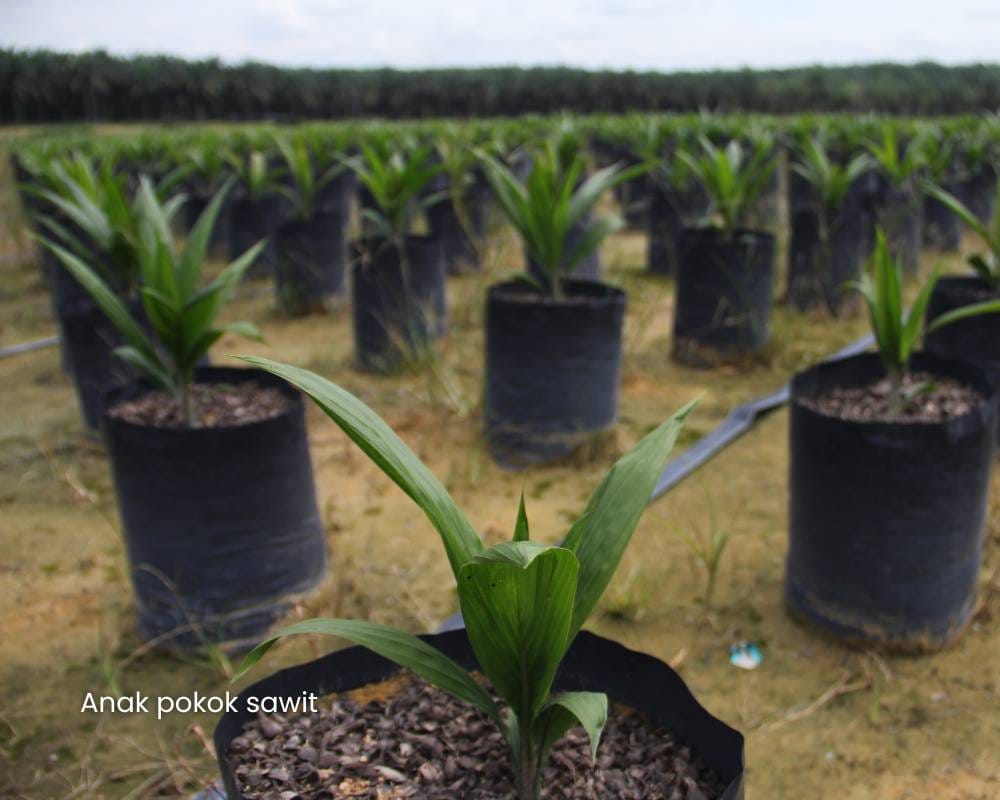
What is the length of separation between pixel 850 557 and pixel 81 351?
2.71 meters

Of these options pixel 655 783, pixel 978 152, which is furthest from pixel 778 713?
pixel 978 152

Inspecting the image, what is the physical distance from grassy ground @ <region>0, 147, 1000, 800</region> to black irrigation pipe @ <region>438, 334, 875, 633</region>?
0.05 meters

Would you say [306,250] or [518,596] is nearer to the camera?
[518,596]

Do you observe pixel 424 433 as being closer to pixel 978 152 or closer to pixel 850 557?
pixel 850 557

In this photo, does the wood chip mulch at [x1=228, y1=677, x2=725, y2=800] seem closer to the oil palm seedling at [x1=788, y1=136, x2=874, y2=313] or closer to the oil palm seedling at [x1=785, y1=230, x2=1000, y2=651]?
the oil palm seedling at [x1=785, y1=230, x2=1000, y2=651]

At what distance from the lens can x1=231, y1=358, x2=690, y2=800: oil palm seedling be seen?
0.95 metres

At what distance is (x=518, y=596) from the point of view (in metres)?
0.96

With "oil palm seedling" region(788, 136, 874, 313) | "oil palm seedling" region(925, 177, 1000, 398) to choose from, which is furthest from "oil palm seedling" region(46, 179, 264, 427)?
"oil palm seedling" region(788, 136, 874, 313)

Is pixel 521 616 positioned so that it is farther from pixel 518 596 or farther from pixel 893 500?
pixel 893 500

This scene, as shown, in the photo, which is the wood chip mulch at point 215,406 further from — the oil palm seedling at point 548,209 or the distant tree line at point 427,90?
the distant tree line at point 427,90

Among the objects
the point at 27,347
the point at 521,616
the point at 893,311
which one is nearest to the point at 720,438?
the point at 893,311

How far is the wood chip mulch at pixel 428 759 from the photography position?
3.60 feet

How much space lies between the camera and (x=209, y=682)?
205cm

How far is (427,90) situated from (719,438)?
30.6 m
